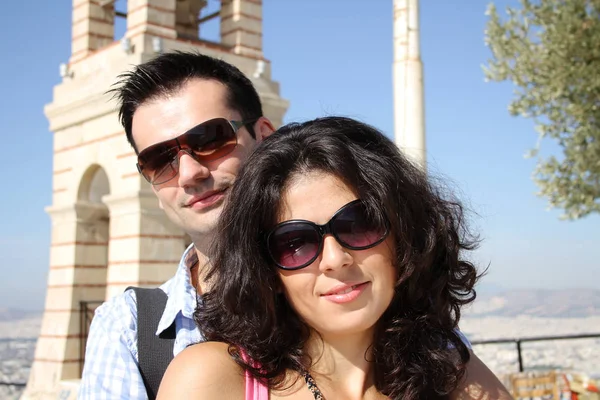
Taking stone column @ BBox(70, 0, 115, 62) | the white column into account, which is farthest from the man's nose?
stone column @ BBox(70, 0, 115, 62)

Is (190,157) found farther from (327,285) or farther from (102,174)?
(102,174)

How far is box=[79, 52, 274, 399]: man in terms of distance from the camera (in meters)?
2.18

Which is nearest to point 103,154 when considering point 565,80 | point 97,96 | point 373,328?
point 97,96

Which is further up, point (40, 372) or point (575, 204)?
point (575, 204)

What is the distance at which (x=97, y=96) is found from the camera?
11.5 metres

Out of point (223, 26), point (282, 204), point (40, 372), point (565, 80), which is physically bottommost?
point (40, 372)

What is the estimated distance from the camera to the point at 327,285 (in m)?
1.80

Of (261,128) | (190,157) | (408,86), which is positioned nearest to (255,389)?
(190,157)

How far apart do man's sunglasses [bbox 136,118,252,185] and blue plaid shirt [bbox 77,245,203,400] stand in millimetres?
449

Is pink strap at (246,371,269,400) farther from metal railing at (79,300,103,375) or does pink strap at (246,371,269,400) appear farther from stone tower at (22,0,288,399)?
metal railing at (79,300,103,375)

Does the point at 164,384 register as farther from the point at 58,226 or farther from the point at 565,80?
the point at 58,226

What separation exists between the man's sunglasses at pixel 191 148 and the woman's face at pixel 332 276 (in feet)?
2.16

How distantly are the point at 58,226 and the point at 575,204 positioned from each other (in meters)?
8.76

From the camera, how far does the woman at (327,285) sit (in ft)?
5.93
